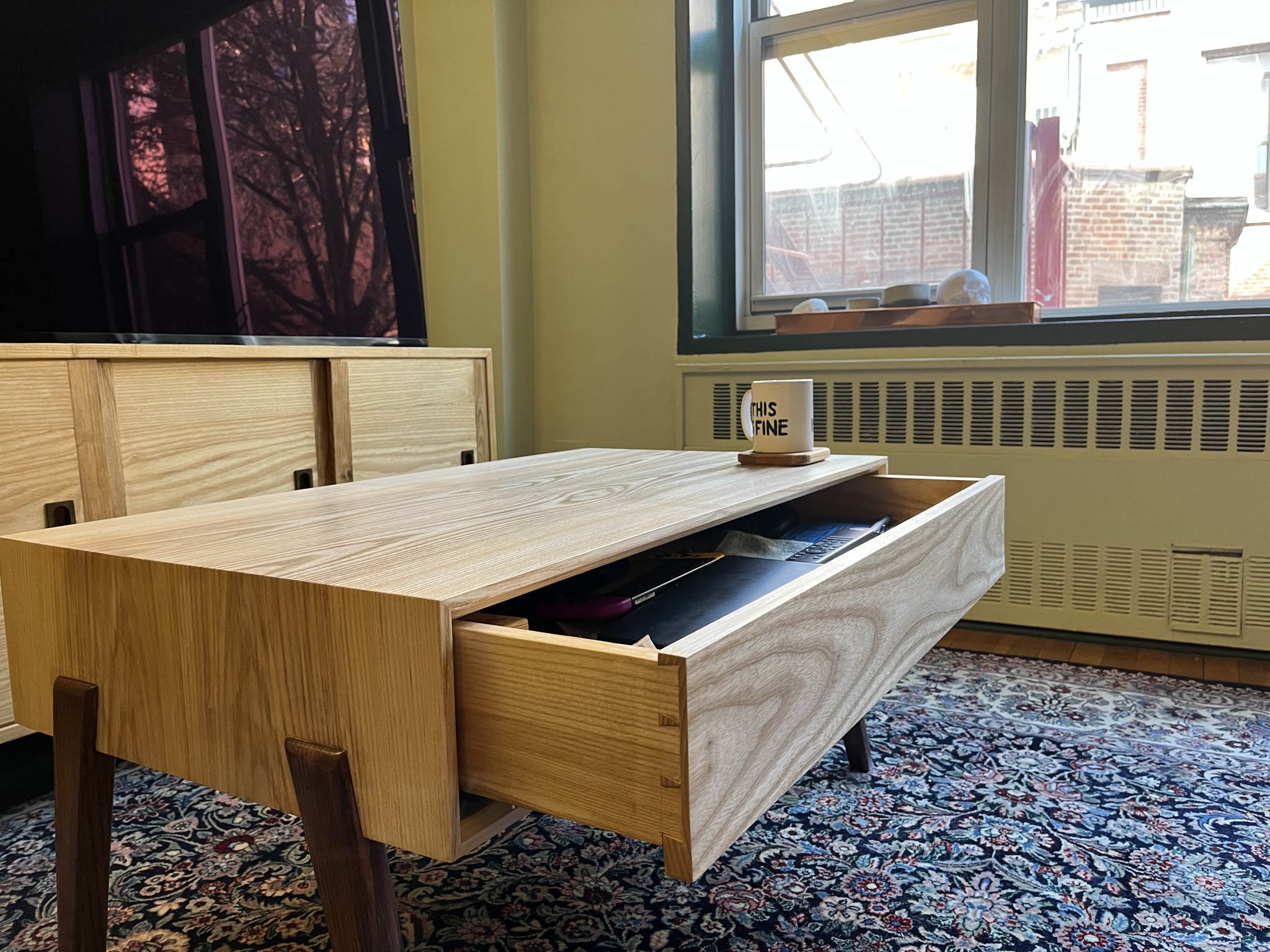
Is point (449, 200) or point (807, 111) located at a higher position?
point (807, 111)

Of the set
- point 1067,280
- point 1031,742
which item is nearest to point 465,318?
point 1067,280

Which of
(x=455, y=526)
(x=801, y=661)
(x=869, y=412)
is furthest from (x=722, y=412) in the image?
(x=801, y=661)

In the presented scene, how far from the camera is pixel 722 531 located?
113 centimetres

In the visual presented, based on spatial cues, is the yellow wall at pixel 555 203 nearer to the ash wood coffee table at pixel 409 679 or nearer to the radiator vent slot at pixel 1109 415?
the radiator vent slot at pixel 1109 415

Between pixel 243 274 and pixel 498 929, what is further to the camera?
pixel 243 274

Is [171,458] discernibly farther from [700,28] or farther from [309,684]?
[700,28]

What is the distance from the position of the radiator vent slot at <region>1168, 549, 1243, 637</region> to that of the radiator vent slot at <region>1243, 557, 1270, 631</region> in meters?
0.01

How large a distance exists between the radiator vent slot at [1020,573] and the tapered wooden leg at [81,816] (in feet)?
5.71

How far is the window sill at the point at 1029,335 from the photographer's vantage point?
1.74 meters

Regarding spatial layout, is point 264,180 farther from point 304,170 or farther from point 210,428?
point 210,428

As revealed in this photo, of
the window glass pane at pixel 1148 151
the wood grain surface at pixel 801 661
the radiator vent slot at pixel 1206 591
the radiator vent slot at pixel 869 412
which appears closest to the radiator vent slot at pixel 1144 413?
the radiator vent slot at pixel 1206 591

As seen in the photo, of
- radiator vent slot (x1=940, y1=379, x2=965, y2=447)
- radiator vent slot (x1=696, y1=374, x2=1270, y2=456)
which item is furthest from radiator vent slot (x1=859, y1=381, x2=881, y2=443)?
radiator vent slot (x1=940, y1=379, x2=965, y2=447)

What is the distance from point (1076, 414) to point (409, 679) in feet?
5.63

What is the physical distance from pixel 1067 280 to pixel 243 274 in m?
1.81
